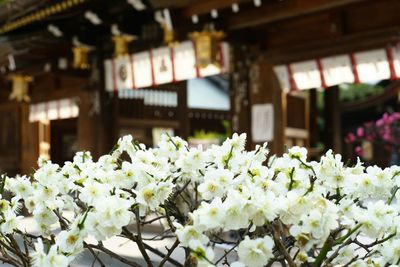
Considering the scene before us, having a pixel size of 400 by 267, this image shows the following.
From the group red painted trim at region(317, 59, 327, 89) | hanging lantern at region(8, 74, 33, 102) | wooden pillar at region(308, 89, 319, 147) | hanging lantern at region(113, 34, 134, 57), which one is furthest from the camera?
hanging lantern at region(8, 74, 33, 102)

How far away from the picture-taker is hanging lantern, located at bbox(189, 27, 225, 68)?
787 centimetres

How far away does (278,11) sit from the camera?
24.3ft

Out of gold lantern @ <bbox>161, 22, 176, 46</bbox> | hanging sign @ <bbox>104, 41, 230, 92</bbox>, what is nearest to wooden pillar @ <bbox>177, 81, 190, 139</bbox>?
hanging sign @ <bbox>104, 41, 230, 92</bbox>

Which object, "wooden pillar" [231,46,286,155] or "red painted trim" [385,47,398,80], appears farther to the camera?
"wooden pillar" [231,46,286,155]

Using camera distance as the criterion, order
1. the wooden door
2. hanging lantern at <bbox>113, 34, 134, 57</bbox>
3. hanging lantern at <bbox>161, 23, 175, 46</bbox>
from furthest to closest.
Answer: hanging lantern at <bbox>113, 34, 134, 57</bbox> → the wooden door → hanging lantern at <bbox>161, 23, 175, 46</bbox>

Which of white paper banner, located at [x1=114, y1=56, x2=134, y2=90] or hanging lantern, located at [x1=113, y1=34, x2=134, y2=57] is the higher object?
hanging lantern, located at [x1=113, y1=34, x2=134, y2=57]

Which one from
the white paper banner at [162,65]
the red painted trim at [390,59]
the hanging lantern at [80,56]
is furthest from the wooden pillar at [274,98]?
the hanging lantern at [80,56]

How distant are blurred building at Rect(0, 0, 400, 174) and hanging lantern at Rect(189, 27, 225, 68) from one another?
0.01m

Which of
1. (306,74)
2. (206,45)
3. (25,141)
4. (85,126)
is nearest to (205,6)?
(206,45)

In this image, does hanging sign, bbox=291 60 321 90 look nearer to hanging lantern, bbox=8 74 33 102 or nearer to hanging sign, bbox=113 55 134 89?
hanging sign, bbox=113 55 134 89

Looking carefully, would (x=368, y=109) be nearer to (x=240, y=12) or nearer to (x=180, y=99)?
(x=180, y=99)

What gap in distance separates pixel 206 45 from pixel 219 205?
22.3ft

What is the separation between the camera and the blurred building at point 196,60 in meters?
7.24

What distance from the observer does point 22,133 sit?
1395cm
